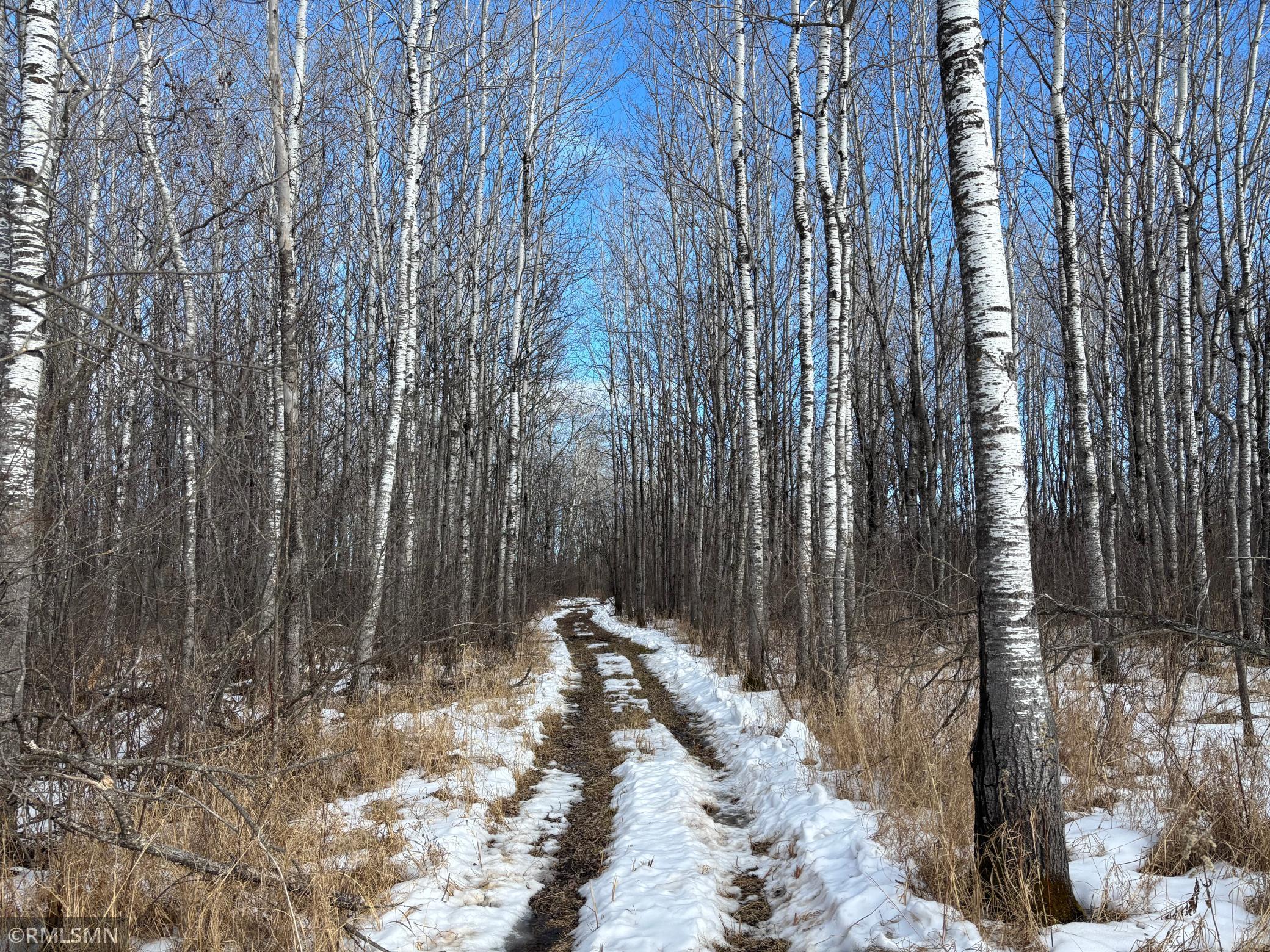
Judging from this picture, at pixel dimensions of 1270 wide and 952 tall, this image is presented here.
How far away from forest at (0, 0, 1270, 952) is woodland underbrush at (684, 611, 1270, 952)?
0.04m

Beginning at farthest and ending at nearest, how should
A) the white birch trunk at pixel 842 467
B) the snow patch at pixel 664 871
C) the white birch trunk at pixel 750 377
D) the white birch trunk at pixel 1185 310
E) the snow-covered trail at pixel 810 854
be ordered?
the white birch trunk at pixel 750 377, the white birch trunk at pixel 1185 310, the white birch trunk at pixel 842 467, the snow patch at pixel 664 871, the snow-covered trail at pixel 810 854

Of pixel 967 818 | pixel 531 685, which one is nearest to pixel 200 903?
pixel 967 818

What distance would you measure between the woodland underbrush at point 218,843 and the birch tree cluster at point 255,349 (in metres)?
0.52

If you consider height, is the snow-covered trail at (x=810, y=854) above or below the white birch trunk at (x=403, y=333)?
below

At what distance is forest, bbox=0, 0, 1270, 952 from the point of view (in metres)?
2.96

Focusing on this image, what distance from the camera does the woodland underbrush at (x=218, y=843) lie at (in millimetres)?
2879

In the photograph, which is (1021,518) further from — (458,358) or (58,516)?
(458,358)

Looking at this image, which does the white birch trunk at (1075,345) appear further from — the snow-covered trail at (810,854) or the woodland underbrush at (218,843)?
the woodland underbrush at (218,843)

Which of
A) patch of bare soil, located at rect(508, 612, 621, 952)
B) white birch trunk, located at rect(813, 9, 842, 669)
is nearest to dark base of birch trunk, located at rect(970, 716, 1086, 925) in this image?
patch of bare soil, located at rect(508, 612, 621, 952)

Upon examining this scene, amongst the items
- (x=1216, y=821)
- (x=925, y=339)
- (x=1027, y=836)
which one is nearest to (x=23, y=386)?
(x=1027, y=836)

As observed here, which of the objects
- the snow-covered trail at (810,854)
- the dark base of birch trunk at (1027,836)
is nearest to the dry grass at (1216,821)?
the dark base of birch trunk at (1027,836)

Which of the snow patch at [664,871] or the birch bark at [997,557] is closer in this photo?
the birch bark at [997,557]

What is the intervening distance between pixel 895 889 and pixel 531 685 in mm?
6642

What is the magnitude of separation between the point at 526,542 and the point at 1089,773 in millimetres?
14137
